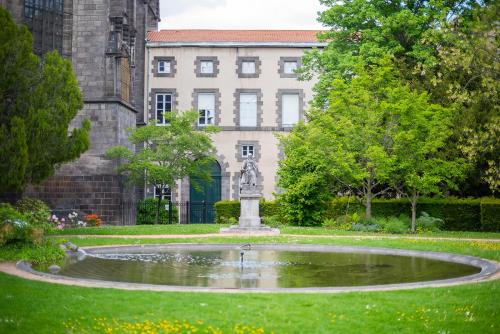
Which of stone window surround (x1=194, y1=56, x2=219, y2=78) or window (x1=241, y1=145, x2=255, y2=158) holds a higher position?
stone window surround (x1=194, y1=56, x2=219, y2=78)

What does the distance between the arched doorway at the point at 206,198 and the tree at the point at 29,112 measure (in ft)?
55.2

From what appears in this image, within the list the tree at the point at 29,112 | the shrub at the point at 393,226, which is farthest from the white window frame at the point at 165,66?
the shrub at the point at 393,226

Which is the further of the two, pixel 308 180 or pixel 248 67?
pixel 248 67

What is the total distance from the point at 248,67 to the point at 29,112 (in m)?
21.2

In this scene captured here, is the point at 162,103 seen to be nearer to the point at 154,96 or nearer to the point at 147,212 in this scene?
the point at 154,96

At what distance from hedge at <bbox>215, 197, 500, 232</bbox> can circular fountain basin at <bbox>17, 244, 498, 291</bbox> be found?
12.3 meters

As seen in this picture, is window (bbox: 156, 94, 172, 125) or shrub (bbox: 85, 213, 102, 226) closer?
shrub (bbox: 85, 213, 102, 226)

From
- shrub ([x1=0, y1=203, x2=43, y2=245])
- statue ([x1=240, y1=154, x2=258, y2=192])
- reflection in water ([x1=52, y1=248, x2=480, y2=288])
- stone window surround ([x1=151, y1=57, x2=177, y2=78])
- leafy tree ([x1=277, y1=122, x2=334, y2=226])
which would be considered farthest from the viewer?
stone window surround ([x1=151, y1=57, x2=177, y2=78])

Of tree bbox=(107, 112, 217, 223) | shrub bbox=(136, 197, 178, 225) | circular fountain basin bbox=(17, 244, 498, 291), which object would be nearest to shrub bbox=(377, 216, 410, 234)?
circular fountain basin bbox=(17, 244, 498, 291)

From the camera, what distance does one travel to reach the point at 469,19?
28.7 m

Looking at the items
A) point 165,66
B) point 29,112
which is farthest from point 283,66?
point 29,112

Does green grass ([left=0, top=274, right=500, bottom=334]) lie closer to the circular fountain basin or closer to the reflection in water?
the circular fountain basin

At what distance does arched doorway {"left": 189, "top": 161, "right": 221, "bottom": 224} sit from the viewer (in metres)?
37.4

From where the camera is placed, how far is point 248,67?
3903 cm
